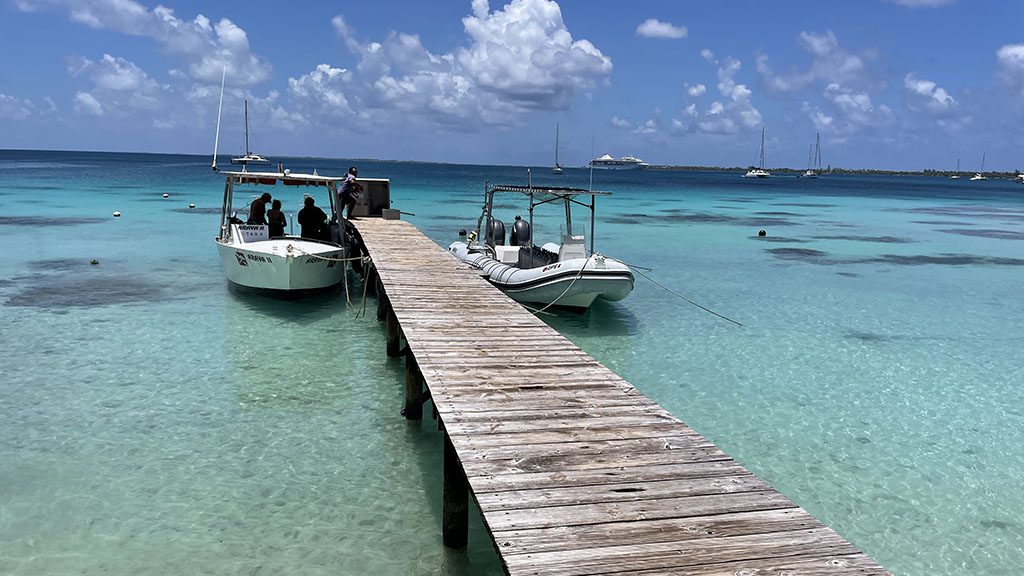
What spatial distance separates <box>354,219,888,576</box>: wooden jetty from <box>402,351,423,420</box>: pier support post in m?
0.57

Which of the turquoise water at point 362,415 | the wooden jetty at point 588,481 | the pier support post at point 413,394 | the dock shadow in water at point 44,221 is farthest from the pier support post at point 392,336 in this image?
the dock shadow in water at point 44,221

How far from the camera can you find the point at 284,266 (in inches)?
532

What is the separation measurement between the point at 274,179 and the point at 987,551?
13491mm

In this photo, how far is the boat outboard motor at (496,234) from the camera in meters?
16.7

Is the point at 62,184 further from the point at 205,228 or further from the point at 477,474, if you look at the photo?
the point at 477,474

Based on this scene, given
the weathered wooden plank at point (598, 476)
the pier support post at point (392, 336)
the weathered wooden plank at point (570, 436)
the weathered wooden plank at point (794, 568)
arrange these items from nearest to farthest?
the weathered wooden plank at point (794, 568) < the weathered wooden plank at point (598, 476) < the weathered wooden plank at point (570, 436) < the pier support post at point (392, 336)

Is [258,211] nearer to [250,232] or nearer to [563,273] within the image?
[250,232]

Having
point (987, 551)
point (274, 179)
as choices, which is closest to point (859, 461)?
point (987, 551)

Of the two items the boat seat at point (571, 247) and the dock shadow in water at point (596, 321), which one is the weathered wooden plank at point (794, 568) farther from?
the boat seat at point (571, 247)

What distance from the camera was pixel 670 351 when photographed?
1209 centimetres

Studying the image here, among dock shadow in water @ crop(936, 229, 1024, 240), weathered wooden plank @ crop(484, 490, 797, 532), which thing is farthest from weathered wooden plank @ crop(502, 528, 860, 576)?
dock shadow in water @ crop(936, 229, 1024, 240)

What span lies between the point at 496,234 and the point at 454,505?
11.7 m

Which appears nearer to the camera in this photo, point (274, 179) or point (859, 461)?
point (859, 461)

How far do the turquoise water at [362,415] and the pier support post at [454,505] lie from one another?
16cm
